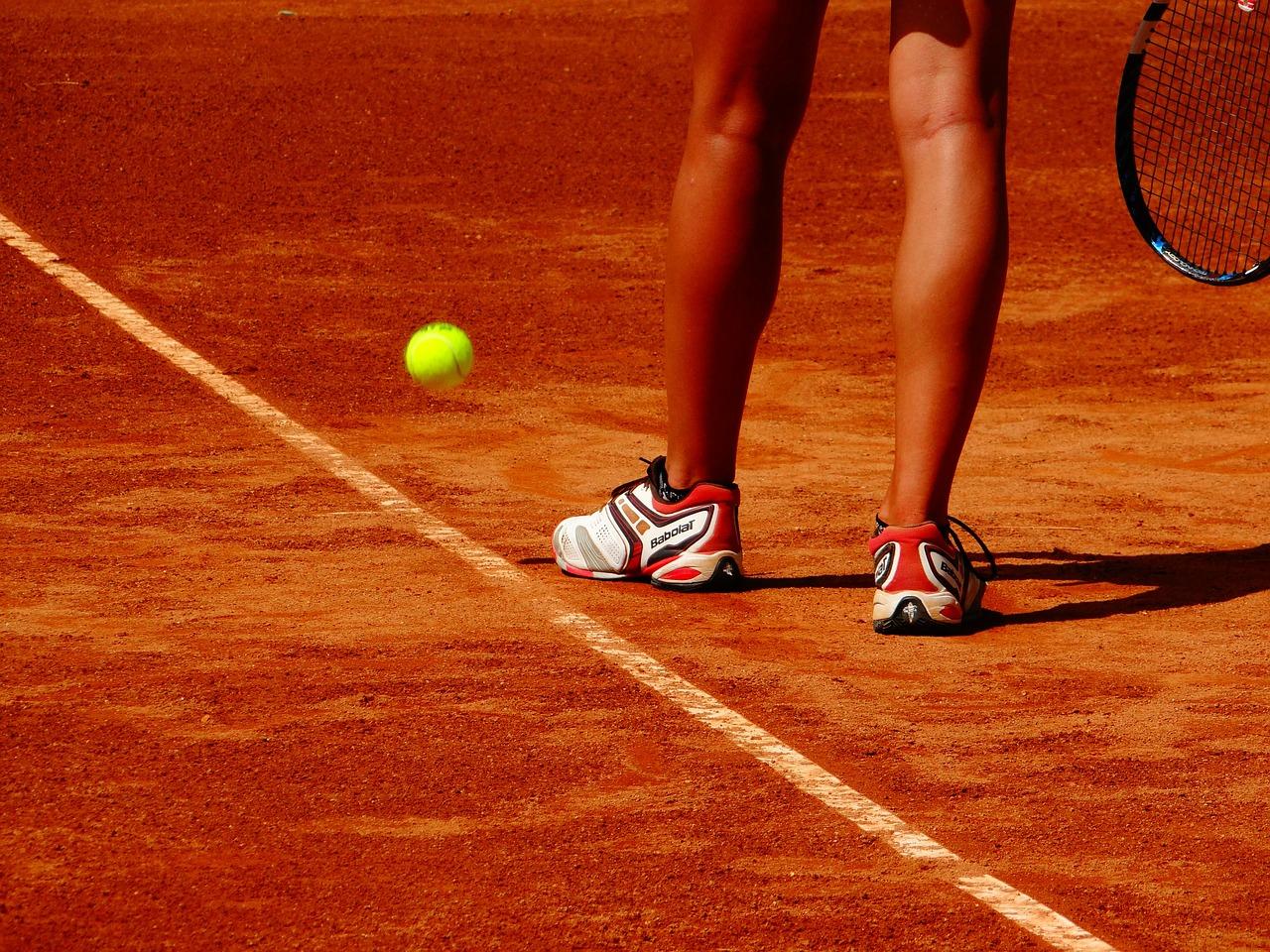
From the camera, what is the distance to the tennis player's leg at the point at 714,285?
3330 millimetres

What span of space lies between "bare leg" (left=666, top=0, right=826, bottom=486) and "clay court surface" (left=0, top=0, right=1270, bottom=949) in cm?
36

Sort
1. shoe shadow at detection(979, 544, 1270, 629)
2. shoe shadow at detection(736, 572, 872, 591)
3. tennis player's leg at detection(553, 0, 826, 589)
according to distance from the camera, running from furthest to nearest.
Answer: shoe shadow at detection(736, 572, 872, 591)
shoe shadow at detection(979, 544, 1270, 629)
tennis player's leg at detection(553, 0, 826, 589)

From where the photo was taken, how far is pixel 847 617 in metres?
3.41

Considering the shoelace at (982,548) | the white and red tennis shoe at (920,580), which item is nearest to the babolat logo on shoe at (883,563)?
the white and red tennis shoe at (920,580)

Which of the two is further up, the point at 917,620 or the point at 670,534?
the point at 670,534

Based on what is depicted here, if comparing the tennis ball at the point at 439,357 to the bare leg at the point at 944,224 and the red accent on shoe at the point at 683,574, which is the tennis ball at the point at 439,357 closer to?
the red accent on shoe at the point at 683,574

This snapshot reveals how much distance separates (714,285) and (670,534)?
1.56 ft

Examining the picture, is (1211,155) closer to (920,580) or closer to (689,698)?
(920,580)

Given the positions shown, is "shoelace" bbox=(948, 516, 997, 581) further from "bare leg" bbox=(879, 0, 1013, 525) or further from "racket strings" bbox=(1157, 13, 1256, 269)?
"racket strings" bbox=(1157, 13, 1256, 269)

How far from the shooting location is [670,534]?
139 inches

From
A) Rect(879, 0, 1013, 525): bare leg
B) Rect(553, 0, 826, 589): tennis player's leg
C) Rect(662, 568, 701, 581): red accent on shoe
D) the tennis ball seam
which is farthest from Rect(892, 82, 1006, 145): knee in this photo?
the tennis ball seam

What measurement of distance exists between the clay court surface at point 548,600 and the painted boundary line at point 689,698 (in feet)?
0.09

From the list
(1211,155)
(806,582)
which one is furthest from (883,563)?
(1211,155)

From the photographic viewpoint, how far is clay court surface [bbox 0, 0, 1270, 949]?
7.75 ft
